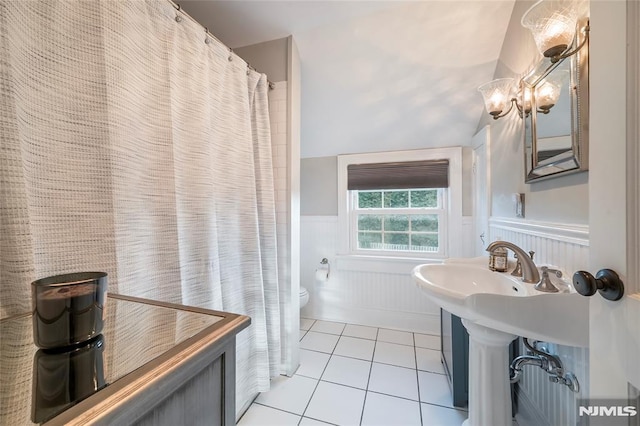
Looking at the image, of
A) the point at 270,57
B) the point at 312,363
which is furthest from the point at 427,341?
the point at 270,57

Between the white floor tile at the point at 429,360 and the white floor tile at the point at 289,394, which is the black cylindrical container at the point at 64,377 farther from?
the white floor tile at the point at 429,360

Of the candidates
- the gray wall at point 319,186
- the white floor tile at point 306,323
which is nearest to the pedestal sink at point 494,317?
the gray wall at point 319,186

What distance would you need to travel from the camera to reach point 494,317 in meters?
0.80

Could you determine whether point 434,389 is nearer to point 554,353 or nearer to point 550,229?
point 554,353

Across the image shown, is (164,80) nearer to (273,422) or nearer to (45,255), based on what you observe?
(45,255)

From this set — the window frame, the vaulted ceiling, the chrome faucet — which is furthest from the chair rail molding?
the vaulted ceiling

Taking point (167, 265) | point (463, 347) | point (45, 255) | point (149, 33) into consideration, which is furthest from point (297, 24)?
point (463, 347)

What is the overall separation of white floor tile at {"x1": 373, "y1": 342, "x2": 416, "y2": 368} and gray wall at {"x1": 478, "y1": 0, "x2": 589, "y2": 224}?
1.22 m

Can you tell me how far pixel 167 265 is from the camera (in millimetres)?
991

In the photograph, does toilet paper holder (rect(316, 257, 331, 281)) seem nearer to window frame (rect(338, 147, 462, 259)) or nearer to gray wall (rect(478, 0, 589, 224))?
window frame (rect(338, 147, 462, 259))

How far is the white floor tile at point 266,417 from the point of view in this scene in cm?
131

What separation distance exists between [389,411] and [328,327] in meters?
1.06

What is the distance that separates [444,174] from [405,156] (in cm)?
38

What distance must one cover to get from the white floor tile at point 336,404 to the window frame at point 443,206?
46.0 inches
